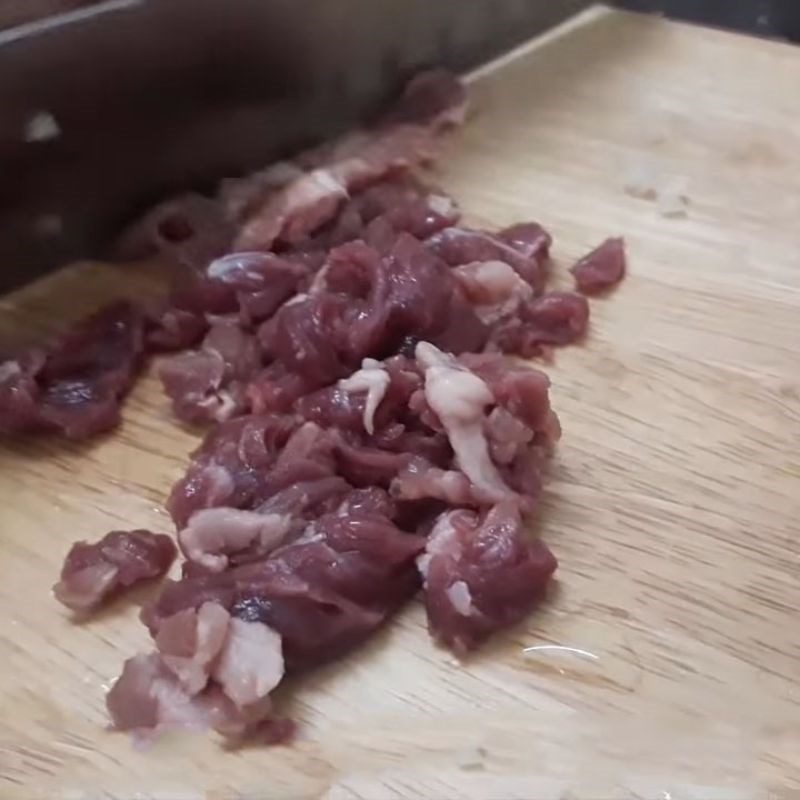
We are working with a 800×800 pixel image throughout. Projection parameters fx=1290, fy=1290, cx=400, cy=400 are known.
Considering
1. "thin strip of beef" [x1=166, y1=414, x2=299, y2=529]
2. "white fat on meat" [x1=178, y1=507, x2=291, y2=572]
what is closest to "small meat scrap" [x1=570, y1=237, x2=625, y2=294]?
"thin strip of beef" [x1=166, y1=414, x2=299, y2=529]

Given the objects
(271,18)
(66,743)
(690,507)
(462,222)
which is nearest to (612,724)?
(690,507)

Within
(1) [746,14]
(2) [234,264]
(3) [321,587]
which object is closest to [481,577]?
(3) [321,587]

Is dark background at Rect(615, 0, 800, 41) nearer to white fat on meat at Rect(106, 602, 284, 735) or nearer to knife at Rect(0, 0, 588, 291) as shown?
knife at Rect(0, 0, 588, 291)

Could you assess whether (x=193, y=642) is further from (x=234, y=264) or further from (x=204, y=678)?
(x=234, y=264)

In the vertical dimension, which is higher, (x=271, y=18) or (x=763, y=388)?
(x=271, y=18)

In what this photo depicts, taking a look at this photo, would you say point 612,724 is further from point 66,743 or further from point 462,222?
point 462,222

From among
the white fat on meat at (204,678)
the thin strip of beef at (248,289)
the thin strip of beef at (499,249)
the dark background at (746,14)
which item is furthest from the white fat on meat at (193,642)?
the dark background at (746,14)
